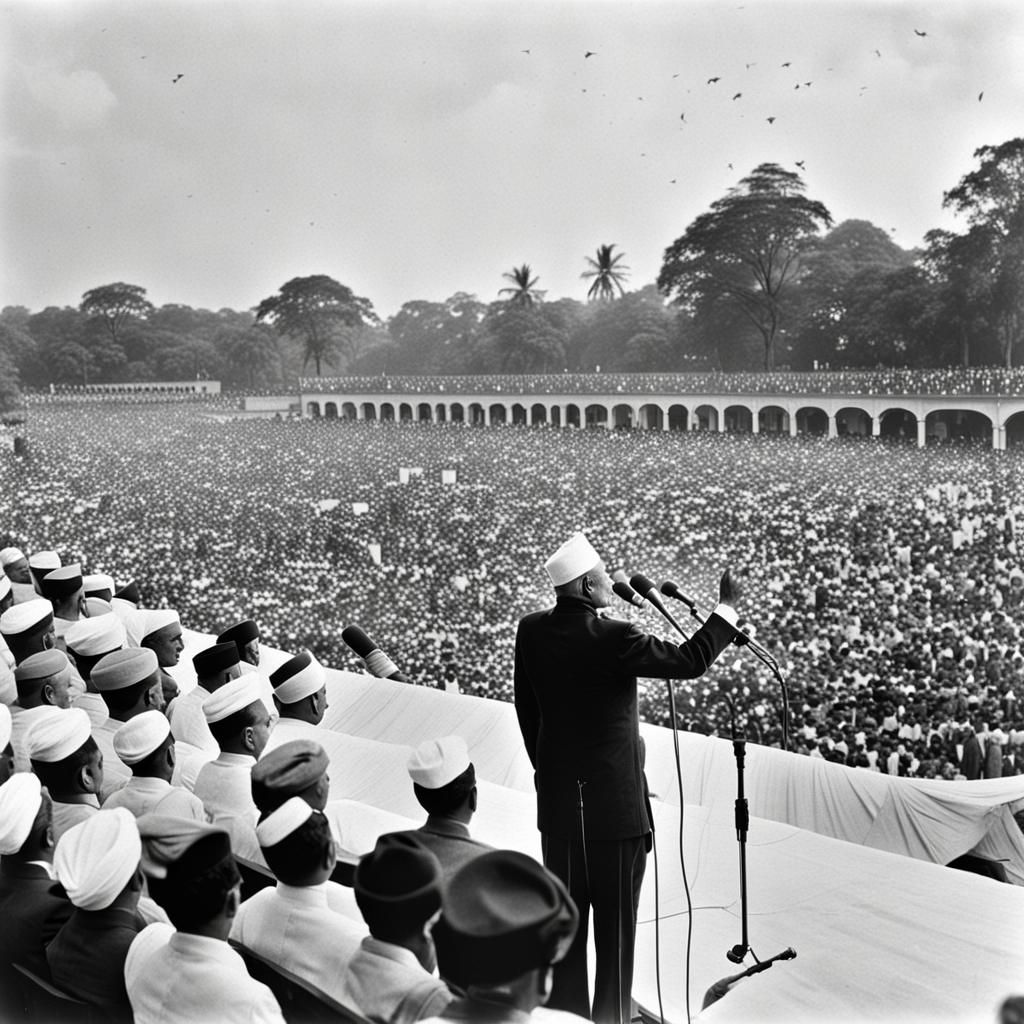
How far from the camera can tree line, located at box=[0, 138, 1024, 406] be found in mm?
19234

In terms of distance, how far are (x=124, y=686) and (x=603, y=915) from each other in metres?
2.06

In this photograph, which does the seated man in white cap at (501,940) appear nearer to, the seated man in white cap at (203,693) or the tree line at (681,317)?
the seated man in white cap at (203,693)

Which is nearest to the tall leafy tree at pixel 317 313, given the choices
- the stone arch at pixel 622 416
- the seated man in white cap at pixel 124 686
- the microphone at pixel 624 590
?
the stone arch at pixel 622 416

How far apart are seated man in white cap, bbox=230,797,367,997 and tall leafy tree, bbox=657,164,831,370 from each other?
20.2m

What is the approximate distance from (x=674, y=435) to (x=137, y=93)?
42.2 feet

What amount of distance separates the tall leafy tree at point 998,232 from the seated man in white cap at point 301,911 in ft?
62.1

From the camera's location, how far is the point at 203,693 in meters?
4.75

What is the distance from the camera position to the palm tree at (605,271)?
2095cm

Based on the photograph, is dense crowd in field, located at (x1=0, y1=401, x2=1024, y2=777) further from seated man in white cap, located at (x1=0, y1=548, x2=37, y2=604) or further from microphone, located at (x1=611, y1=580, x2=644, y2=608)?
microphone, located at (x1=611, y1=580, x2=644, y2=608)

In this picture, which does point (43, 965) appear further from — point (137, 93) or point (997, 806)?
point (137, 93)

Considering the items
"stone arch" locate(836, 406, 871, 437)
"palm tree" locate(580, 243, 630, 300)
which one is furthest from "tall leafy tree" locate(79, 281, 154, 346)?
"stone arch" locate(836, 406, 871, 437)

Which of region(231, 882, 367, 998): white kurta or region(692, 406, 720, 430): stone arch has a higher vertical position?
region(692, 406, 720, 430): stone arch

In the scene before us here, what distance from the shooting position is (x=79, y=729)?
3.28m

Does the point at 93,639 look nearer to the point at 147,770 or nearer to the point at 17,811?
the point at 147,770
